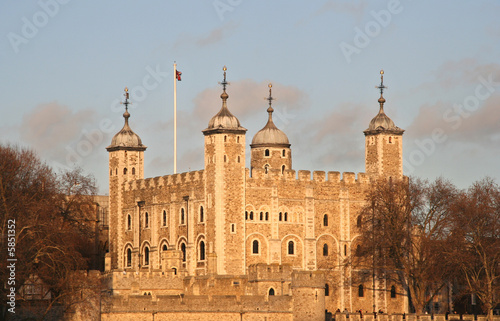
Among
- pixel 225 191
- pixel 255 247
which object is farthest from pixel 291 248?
pixel 225 191

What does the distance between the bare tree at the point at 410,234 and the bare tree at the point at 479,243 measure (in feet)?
5.22

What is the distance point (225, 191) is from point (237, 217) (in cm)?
203

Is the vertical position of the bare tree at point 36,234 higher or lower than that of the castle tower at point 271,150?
lower

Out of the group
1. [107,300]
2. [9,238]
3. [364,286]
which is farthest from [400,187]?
[9,238]

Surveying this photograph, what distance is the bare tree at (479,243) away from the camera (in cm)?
8331

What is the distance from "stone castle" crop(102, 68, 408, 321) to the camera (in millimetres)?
92625

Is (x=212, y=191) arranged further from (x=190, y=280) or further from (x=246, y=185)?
(x=190, y=280)

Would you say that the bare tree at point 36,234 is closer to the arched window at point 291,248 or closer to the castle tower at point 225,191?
the castle tower at point 225,191

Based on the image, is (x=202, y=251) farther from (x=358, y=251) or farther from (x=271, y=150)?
(x=271, y=150)

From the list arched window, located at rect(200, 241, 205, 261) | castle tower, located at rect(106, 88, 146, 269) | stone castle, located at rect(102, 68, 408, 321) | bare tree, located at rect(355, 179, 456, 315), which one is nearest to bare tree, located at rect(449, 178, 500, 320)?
bare tree, located at rect(355, 179, 456, 315)

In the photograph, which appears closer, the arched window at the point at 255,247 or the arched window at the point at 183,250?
the arched window at the point at 255,247

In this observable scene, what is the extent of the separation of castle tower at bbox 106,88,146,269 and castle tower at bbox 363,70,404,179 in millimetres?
18123

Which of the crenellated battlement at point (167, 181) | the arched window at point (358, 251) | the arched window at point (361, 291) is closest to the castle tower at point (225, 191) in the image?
the crenellated battlement at point (167, 181)

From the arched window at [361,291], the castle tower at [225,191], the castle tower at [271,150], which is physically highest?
the castle tower at [271,150]
